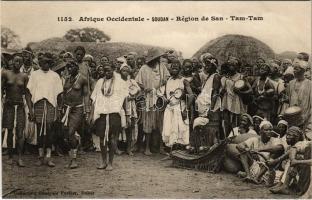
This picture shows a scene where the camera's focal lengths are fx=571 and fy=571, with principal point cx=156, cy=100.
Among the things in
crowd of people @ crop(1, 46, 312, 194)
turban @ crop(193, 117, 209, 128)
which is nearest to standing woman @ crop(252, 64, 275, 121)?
crowd of people @ crop(1, 46, 312, 194)

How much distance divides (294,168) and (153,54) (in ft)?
7.84

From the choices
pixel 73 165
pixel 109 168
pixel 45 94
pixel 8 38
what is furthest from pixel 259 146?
pixel 8 38

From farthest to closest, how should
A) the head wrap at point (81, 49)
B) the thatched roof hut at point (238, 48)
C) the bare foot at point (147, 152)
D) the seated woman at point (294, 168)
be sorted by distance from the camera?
the bare foot at point (147, 152) → the head wrap at point (81, 49) → the thatched roof hut at point (238, 48) → the seated woman at point (294, 168)

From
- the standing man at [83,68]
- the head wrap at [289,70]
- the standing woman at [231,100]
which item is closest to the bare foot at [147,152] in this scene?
the standing man at [83,68]

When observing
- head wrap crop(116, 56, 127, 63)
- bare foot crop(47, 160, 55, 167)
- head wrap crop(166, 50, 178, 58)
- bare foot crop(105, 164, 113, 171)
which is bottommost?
bare foot crop(105, 164, 113, 171)

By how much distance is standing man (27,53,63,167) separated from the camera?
767cm

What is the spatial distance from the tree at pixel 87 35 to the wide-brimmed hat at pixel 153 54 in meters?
0.57

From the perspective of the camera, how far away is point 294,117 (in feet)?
24.9

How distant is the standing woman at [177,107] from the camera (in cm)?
772

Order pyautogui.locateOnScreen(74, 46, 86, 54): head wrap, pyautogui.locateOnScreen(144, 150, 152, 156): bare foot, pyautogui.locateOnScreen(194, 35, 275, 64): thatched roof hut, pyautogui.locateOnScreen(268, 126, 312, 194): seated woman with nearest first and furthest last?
pyautogui.locateOnScreen(268, 126, 312, 194): seated woman < pyautogui.locateOnScreen(194, 35, 275, 64): thatched roof hut < pyautogui.locateOnScreen(74, 46, 86, 54): head wrap < pyautogui.locateOnScreen(144, 150, 152, 156): bare foot

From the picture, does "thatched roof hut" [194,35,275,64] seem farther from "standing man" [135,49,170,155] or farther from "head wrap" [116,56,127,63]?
"head wrap" [116,56,127,63]

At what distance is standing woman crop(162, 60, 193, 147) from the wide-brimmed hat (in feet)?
0.84

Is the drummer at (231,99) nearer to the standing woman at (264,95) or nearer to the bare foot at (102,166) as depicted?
the standing woman at (264,95)

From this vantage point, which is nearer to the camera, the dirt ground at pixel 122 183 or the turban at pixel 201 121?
the dirt ground at pixel 122 183
